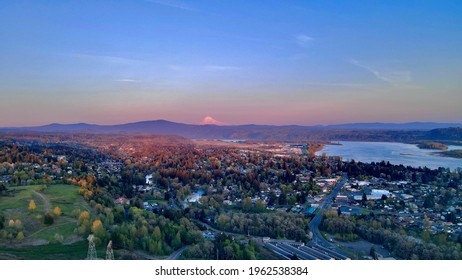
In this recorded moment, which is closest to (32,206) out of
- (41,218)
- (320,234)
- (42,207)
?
(42,207)

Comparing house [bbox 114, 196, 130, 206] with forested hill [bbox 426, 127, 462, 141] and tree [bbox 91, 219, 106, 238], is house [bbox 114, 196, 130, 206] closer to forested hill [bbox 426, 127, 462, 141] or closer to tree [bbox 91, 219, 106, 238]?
tree [bbox 91, 219, 106, 238]

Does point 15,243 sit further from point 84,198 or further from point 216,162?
point 216,162

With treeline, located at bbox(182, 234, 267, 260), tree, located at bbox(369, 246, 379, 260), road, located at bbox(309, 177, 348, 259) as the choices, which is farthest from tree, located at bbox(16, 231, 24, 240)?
tree, located at bbox(369, 246, 379, 260)

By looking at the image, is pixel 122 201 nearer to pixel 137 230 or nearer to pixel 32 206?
pixel 32 206

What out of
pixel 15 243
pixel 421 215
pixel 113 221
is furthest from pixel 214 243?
pixel 421 215

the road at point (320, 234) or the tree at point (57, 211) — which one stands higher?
the tree at point (57, 211)

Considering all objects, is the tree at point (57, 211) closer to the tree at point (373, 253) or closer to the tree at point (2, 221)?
the tree at point (2, 221)

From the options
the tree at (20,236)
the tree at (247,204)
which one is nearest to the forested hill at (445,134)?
the tree at (247,204)
